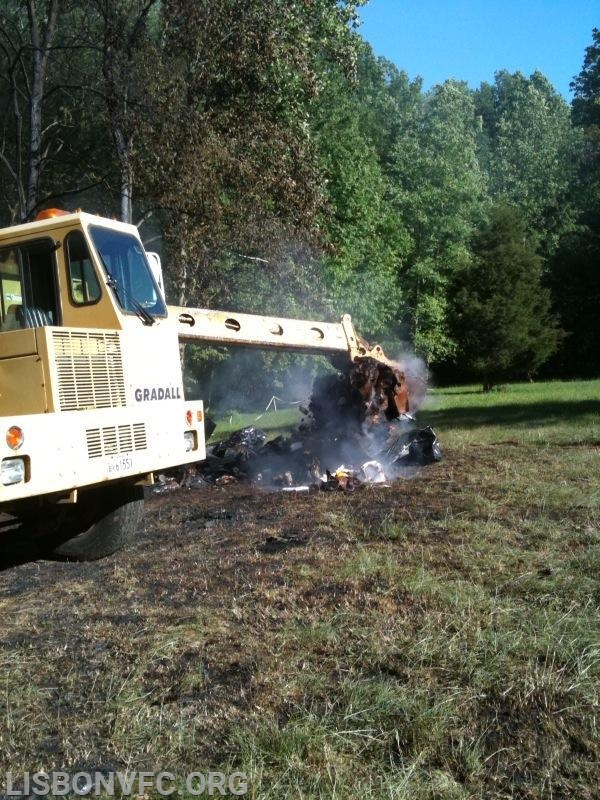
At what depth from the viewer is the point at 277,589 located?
5.77 meters

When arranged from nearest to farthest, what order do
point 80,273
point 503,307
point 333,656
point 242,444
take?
point 333,656
point 80,273
point 242,444
point 503,307

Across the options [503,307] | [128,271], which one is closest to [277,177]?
[128,271]

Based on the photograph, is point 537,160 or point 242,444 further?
point 537,160

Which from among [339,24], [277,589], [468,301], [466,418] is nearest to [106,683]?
[277,589]

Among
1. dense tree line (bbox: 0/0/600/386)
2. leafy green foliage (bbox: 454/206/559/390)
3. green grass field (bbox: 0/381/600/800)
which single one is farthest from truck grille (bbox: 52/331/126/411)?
leafy green foliage (bbox: 454/206/559/390)

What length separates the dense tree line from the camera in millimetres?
16219

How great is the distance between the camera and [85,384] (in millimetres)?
6312

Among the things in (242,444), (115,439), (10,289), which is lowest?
(242,444)

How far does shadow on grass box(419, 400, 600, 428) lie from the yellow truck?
8.91 metres

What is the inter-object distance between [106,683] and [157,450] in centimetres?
259

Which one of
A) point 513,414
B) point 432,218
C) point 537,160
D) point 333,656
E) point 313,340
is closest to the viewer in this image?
point 333,656

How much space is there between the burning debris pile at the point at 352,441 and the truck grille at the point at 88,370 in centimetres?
427

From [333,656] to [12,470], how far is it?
2.32m

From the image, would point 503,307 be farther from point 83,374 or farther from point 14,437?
point 14,437
